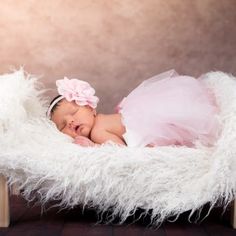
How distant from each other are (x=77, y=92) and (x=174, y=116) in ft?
1.34

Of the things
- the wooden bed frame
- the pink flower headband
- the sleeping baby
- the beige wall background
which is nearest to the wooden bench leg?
the wooden bed frame

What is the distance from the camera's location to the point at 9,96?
1.47 m

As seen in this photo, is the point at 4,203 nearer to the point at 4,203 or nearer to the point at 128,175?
the point at 4,203

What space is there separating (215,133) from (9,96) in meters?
0.59

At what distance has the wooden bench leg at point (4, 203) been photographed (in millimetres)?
1329

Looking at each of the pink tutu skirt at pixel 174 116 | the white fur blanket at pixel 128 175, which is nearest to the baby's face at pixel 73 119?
the pink tutu skirt at pixel 174 116

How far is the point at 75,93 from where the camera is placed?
175cm

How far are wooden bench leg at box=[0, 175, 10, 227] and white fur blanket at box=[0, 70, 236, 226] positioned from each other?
19mm

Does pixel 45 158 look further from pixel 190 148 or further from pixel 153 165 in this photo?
pixel 190 148

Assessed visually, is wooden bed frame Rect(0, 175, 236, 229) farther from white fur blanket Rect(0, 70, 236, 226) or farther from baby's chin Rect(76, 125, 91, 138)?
baby's chin Rect(76, 125, 91, 138)

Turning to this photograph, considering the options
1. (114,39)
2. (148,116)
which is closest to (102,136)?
(148,116)

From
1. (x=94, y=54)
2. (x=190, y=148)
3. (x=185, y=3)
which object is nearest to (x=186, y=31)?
(x=185, y=3)

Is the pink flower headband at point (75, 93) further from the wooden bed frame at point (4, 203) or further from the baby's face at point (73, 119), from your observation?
the wooden bed frame at point (4, 203)

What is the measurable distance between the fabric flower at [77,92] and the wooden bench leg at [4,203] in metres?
0.48
